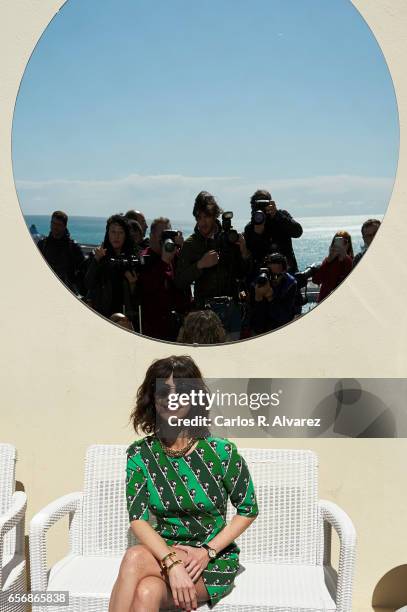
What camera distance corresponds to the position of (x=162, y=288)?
3242 mm

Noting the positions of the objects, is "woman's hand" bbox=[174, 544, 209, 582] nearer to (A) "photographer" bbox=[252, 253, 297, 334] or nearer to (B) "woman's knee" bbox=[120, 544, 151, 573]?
(B) "woman's knee" bbox=[120, 544, 151, 573]

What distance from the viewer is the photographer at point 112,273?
127 inches

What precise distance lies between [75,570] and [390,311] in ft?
4.37

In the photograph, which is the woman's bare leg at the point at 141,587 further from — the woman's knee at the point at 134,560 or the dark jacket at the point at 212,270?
the dark jacket at the point at 212,270

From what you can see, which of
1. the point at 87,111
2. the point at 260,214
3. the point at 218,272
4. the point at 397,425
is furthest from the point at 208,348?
the point at 87,111

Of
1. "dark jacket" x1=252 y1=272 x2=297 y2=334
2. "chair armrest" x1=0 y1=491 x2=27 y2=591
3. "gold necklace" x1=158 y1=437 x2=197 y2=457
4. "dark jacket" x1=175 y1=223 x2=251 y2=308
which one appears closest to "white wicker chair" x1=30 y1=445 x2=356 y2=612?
"chair armrest" x1=0 y1=491 x2=27 y2=591

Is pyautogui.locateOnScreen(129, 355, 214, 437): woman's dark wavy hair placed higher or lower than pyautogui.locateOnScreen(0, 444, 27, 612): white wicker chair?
higher

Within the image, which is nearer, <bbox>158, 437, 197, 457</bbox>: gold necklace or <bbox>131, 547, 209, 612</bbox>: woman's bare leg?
<bbox>131, 547, 209, 612</bbox>: woman's bare leg

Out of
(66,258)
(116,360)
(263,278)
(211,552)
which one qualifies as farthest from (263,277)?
(211,552)

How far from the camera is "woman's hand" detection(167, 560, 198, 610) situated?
254cm

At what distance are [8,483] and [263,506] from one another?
0.84m

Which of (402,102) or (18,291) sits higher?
(402,102)

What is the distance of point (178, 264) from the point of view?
3238 mm

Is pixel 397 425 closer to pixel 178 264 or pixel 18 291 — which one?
pixel 178 264
